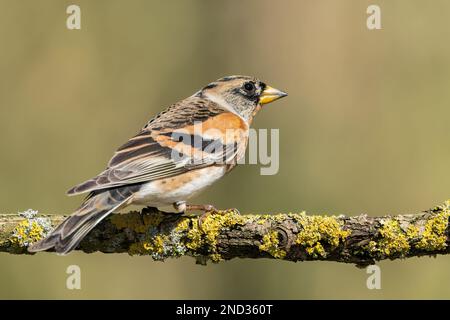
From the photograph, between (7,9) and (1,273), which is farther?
(7,9)

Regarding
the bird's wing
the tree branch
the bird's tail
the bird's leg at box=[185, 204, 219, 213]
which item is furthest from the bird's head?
the bird's tail

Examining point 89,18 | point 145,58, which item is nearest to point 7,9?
point 89,18

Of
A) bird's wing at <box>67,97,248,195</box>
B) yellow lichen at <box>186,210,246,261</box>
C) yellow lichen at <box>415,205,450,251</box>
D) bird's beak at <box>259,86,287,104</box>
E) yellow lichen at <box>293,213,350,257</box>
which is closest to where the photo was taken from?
yellow lichen at <box>415,205,450,251</box>

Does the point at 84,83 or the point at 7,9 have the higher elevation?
the point at 7,9

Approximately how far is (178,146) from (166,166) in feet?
0.82

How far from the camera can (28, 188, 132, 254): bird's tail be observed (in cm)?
402

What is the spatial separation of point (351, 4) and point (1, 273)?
15.1 feet

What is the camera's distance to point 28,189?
7215mm

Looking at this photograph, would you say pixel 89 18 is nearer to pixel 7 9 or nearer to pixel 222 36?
pixel 7 9

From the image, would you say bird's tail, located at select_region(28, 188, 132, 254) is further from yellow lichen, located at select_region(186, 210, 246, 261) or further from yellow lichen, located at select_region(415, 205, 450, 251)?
yellow lichen, located at select_region(415, 205, 450, 251)

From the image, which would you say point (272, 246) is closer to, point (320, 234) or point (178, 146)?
point (320, 234)

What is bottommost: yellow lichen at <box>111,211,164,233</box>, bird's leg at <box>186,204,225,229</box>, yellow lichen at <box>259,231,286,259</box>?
yellow lichen at <box>259,231,286,259</box>

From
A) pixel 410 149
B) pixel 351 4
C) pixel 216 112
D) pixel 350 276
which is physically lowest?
pixel 350 276

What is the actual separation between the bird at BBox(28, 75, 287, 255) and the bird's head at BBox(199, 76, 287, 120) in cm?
9
